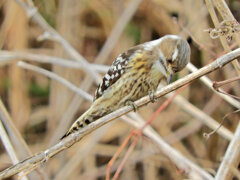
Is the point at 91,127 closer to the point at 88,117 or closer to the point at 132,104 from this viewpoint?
the point at 132,104

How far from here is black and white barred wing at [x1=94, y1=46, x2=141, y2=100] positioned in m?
2.86

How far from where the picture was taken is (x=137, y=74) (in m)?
2.76

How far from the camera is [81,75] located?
16.0 ft

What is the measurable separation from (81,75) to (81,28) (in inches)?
23.5

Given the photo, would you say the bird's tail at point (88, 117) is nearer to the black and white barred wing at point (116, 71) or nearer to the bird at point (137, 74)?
the bird at point (137, 74)

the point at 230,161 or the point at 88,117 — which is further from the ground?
the point at 88,117

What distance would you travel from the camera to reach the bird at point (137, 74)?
2617 mm

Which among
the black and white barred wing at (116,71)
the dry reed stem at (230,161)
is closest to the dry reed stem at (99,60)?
the black and white barred wing at (116,71)

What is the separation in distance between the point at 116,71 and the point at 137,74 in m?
0.19

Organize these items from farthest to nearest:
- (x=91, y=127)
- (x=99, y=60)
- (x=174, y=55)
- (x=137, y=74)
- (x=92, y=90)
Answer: (x=92, y=90), (x=99, y=60), (x=137, y=74), (x=174, y=55), (x=91, y=127)

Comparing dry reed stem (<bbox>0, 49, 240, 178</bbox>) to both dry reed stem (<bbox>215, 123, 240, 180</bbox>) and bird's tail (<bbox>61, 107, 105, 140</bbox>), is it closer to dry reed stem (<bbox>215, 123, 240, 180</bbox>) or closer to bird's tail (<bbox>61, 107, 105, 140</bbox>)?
dry reed stem (<bbox>215, 123, 240, 180</bbox>)

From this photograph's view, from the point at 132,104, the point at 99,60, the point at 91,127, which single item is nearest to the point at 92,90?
the point at 99,60

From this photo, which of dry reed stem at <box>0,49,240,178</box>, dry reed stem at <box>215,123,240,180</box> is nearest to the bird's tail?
dry reed stem at <box>0,49,240,178</box>

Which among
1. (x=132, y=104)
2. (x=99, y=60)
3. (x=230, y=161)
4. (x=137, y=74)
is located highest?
(x=99, y=60)
